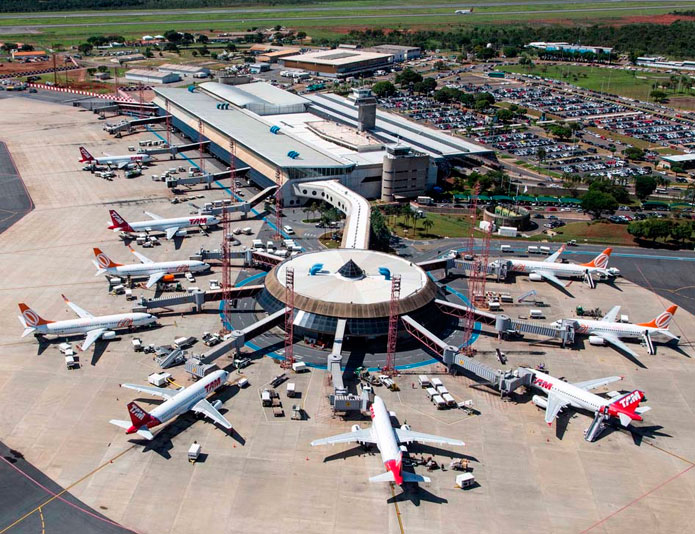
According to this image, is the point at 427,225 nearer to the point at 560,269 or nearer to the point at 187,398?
the point at 560,269

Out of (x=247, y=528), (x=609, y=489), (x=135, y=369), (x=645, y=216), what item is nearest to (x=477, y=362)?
(x=609, y=489)

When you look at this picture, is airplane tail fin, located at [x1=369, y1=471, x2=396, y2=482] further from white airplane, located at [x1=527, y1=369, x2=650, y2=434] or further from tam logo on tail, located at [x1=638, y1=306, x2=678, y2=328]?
tam logo on tail, located at [x1=638, y1=306, x2=678, y2=328]

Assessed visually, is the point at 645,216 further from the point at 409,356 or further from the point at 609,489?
the point at 609,489

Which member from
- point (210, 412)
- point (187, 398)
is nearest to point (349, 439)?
point (210, 412)

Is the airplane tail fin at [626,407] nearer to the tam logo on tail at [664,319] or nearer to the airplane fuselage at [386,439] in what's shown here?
the tam logo on tail at [664,319]

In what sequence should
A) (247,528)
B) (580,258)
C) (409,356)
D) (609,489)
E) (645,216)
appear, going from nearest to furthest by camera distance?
1. (247,528)
2. (609,489)
3. (409,356)
4. (580,258)
5. (645,216)

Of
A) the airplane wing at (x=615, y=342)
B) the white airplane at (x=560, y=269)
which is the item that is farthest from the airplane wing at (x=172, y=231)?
the airplane wing at (x=615, y=342)

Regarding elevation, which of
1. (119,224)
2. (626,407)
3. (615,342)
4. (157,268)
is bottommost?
(615,342)
